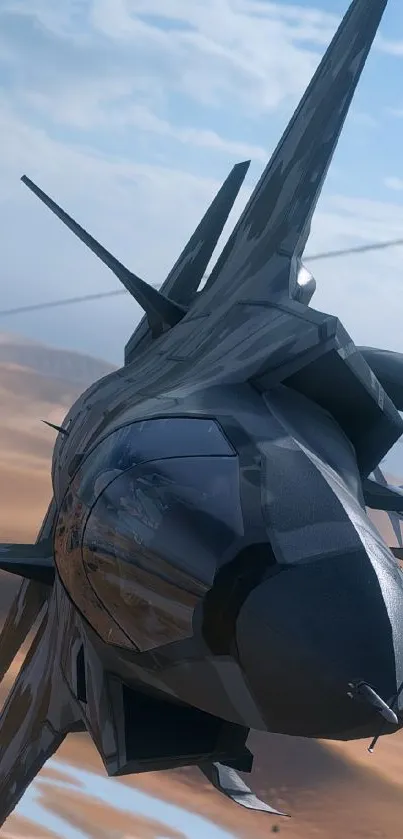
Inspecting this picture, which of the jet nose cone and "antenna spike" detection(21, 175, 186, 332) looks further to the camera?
"antenna spike" detection(21, 175, 186, 332)

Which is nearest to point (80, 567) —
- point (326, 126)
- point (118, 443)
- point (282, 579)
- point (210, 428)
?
point (118, 443)

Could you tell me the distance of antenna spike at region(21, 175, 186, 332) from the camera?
10.0 metres

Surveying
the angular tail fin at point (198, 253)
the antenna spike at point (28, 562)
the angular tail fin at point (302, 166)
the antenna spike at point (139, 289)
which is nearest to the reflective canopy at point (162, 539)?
the antenna spike at point (28, 562)

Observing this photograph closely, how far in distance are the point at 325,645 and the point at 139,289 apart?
6.48m

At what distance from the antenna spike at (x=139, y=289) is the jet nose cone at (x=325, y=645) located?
6027mm

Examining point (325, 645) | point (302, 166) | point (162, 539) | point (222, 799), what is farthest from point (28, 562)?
point (222, 799)

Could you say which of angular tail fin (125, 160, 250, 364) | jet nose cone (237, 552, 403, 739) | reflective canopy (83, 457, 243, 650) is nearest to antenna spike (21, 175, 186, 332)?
angular tail fin (125, 160, 250, 364)

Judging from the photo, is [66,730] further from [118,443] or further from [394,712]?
[394,712]

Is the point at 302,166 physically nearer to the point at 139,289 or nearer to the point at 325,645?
the point at 139,289

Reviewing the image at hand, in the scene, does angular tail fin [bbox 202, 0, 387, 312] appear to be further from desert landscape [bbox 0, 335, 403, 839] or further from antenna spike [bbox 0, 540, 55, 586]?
desert landscape [bbox 0, 335, 403, 839]

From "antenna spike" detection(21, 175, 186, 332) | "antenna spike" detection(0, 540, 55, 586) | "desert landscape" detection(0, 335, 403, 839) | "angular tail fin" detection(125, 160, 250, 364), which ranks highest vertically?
"angular tail fin" detection(125, 160, 250, 364)

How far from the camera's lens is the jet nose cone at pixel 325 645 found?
4.46 m

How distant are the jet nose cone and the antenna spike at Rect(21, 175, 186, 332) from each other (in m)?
6.03

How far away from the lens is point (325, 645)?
446 cm
